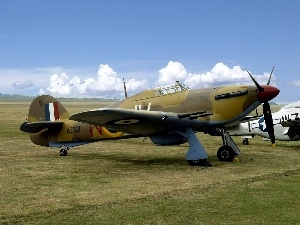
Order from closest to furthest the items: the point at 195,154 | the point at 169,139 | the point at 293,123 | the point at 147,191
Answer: the point at 147,191 < the point at 195,154 < the point at 169,139 < the point at 293,123

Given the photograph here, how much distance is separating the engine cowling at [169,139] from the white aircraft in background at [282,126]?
7253mm

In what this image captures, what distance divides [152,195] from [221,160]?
6.40m

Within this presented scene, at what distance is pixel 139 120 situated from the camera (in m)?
12.6

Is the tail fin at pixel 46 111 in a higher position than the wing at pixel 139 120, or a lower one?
higher

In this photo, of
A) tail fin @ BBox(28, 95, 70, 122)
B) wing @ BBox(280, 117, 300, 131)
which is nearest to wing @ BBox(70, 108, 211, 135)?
tail fin @ BBox(28, 95, 70, 122)

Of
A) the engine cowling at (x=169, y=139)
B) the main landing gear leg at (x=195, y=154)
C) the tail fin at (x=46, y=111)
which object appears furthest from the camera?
the tail fin at (x=46, y=111)

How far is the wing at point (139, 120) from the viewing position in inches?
462

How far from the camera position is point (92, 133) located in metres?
15.1

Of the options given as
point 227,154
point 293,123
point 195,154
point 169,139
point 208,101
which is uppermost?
point 208,101

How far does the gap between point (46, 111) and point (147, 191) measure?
9575 millimetres

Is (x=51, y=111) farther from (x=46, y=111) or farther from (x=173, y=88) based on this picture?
(x=173, y=88)

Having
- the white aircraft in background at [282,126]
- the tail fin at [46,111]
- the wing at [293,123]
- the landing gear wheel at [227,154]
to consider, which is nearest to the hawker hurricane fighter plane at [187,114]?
the landing gear wheel at [227,154]

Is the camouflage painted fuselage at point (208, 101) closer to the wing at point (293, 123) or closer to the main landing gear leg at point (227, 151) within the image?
the main landing gear leg at point (227, 151)

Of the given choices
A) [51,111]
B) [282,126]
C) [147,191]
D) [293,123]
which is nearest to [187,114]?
[147,191]
